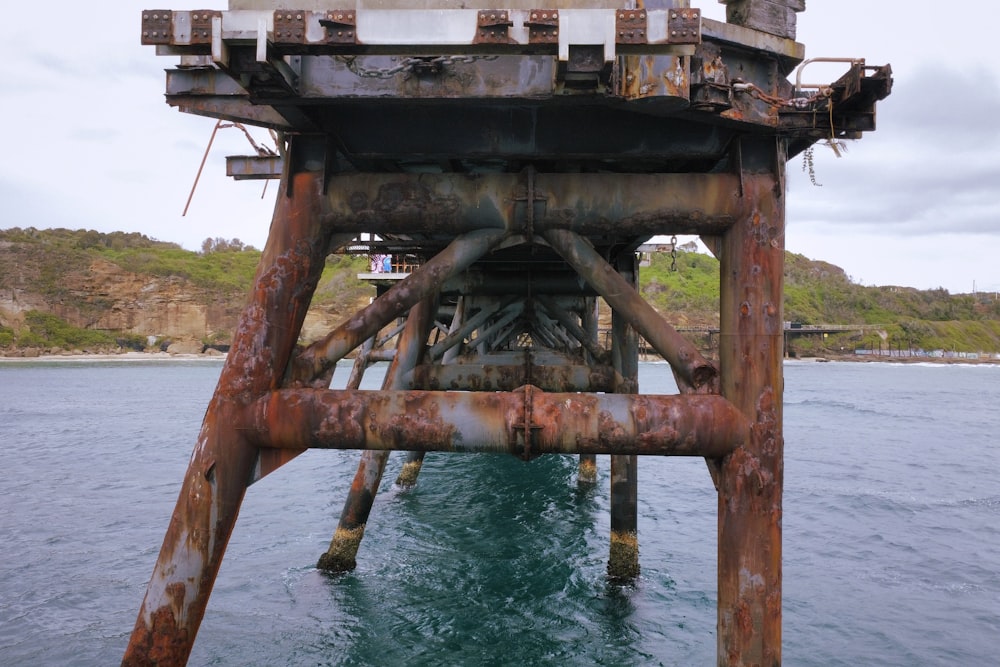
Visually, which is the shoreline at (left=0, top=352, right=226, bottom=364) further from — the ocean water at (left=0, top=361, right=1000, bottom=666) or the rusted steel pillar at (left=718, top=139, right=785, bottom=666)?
the rusted steel pillar at (left=718, top=139, right=785, bottom=666)

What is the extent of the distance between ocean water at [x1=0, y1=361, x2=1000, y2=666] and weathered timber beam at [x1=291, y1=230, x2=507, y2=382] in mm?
3412

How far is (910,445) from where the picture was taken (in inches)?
953

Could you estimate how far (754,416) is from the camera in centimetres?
402

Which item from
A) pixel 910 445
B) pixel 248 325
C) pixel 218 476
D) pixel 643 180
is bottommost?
pixel 910 445

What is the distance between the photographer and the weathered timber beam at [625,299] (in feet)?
14.2

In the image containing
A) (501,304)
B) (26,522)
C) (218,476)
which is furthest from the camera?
(26,522)

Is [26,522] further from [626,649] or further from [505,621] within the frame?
[626,649]

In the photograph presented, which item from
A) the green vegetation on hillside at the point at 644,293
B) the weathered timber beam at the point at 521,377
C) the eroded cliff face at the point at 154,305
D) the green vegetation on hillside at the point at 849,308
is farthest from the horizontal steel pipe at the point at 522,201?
the green vegetation on hillside at the point at 849,308

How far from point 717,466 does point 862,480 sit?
15754mm

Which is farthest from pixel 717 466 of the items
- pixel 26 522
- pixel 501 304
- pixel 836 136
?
pixel 26 522

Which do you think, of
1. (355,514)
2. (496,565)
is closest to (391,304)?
(355,514)

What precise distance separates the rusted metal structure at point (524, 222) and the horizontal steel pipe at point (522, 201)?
11 millimetres

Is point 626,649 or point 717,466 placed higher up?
point 717,466

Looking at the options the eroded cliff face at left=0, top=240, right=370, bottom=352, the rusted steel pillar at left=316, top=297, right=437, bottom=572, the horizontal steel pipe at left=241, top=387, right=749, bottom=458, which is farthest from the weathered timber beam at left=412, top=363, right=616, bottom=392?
the eroded cliff face at left=0, top=240, right=370, bottom=352
